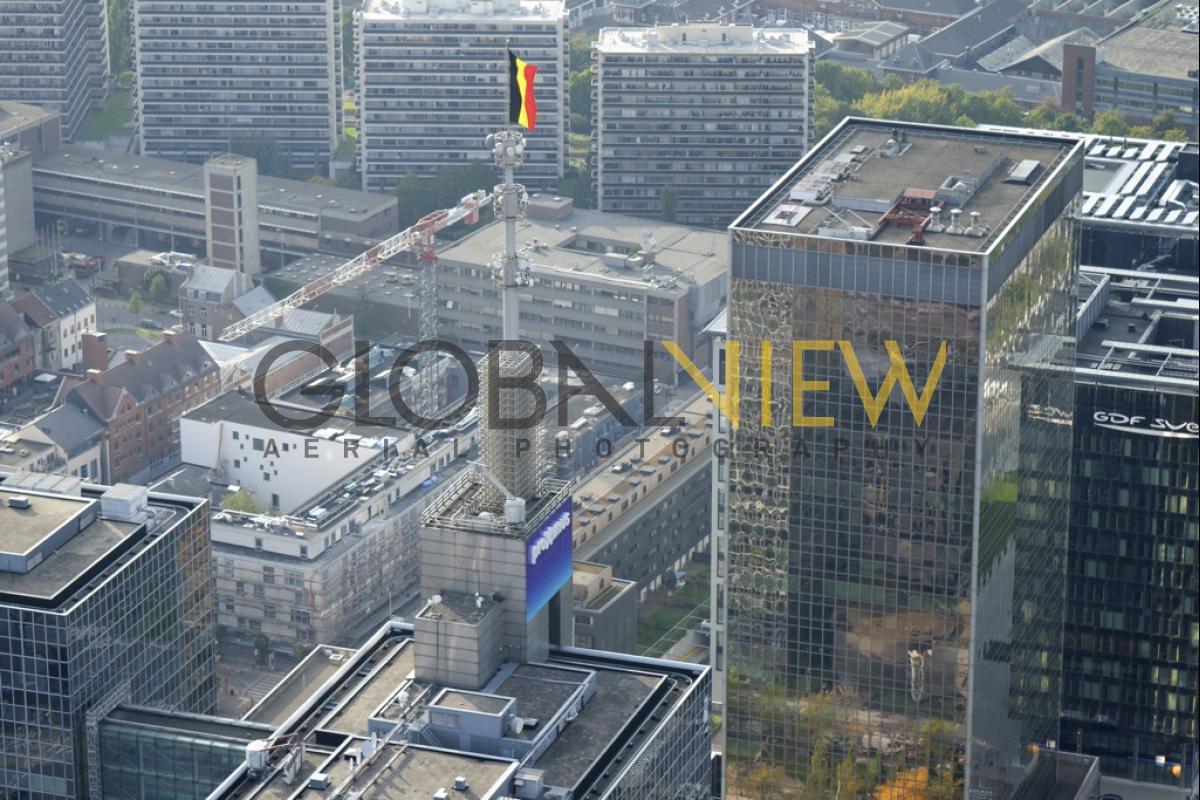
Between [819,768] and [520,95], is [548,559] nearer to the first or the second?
[520,95]

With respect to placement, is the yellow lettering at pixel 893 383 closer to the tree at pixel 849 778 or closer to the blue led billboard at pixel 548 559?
the tree at pixel 849 778

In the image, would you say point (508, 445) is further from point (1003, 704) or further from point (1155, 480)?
point (1155, 480)

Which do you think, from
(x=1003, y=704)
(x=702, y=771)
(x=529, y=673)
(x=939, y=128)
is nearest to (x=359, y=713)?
(x=529, y=673)

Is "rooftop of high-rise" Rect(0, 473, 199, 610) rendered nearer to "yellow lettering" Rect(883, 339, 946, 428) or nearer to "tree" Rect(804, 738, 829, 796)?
"tree" Rect(804, 738, 829, 796)

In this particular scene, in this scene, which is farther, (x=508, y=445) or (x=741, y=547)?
(x=741, y=547)

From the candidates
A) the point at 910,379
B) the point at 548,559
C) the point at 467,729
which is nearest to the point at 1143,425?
the point at 910,379

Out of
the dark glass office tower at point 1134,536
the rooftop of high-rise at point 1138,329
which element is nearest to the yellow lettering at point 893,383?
the dark glass office tower at point 1134,536
